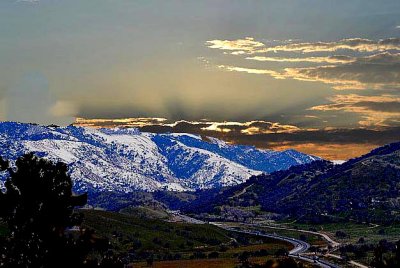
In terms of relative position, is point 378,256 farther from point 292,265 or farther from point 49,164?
point 49,164

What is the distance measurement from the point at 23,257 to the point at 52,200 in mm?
3994

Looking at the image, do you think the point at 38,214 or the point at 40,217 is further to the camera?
the point at 38,214

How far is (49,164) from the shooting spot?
35250 millimetres

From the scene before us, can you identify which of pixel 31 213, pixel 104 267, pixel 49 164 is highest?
pixel 49 164

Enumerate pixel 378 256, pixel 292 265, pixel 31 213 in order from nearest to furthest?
pixel 292 265
pixel 378 256
pixel 31 213

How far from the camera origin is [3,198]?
3406 centimetres

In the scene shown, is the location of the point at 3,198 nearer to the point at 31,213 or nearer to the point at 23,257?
the point at 31,213

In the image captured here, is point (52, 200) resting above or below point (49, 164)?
below

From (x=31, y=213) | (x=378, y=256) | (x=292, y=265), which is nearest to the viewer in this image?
(x=292, y=265)

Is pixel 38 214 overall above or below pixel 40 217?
above

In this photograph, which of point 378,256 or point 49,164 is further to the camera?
point 49,164

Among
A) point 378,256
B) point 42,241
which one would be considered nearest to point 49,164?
point 42,241

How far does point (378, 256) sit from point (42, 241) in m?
18.5

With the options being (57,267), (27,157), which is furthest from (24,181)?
(57,267)
